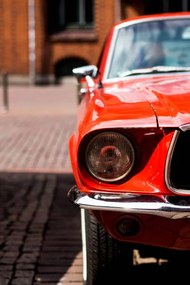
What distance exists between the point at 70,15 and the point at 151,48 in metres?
19.3

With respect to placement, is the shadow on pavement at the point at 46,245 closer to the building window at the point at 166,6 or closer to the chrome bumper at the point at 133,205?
the chrome bumper at the point at 133,205

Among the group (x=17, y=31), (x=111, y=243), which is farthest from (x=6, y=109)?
(x=111, y=243)

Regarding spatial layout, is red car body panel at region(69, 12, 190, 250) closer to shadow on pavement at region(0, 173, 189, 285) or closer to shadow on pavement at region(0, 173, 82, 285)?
shadow on pavement at region(0, 173, 189, 285)

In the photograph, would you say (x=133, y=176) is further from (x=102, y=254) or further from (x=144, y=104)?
(x=102, y=254)

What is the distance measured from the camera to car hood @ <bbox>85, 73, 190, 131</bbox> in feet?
10.8

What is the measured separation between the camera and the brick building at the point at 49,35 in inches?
914

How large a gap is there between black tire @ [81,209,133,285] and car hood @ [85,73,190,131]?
0.60 m

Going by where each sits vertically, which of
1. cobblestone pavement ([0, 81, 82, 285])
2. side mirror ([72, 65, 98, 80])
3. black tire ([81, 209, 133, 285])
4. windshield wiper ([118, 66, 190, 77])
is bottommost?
cobblestone pavement ([0, 81, 82, 285])

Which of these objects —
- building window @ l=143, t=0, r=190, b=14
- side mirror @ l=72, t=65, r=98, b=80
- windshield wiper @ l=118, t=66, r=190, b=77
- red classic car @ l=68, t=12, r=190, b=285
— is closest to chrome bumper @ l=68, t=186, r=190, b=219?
red classic car @ l=68, t=12, r=190, b=285

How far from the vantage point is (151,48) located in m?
5.04

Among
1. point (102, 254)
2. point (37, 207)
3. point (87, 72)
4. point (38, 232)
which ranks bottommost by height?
point (37, 207)

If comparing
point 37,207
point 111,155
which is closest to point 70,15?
point 37,207

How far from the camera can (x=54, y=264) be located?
14.9 ft

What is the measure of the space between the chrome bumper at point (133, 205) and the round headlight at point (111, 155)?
0.11 m
